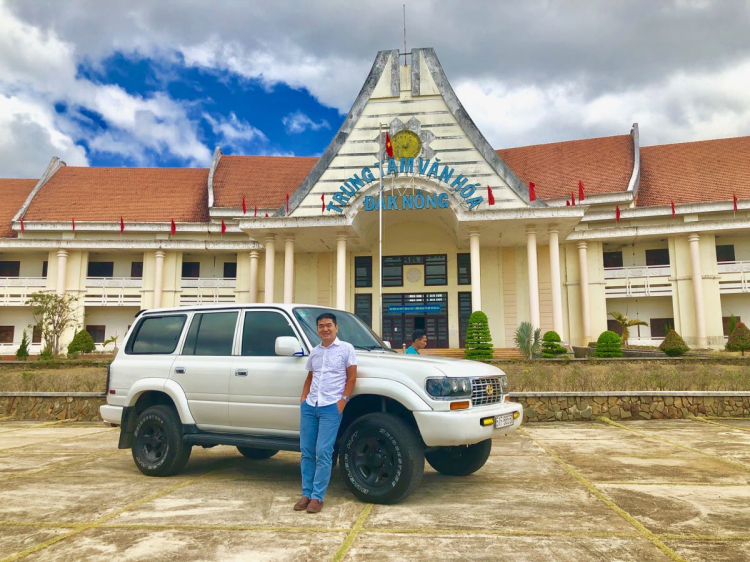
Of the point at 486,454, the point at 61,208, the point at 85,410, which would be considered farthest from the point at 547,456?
the point at 61,208

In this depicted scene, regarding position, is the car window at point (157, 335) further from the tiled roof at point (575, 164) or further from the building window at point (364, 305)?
the tiled roof at point (575, 164)

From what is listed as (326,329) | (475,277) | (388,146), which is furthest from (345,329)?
(388,146)

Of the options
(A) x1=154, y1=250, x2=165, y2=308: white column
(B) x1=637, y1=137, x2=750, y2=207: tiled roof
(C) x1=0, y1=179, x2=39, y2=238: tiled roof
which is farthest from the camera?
(C) x1=0, y1=179, x2=39, y2=238: tiled roof

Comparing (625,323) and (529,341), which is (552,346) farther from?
(625,323)

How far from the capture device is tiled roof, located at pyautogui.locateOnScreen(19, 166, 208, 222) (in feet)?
108

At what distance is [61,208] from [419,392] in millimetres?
34682

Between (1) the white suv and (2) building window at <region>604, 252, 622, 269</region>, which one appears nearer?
(1) the white suv

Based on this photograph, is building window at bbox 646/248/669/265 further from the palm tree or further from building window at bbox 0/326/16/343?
building window at bbox 0/326/16/343

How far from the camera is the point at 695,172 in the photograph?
A: 30766mm

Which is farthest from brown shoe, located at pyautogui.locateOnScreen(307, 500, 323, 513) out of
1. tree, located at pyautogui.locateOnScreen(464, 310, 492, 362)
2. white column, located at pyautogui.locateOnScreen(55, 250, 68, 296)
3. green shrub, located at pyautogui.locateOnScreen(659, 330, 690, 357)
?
white column, located at pyautogui.locateOnScreen(55, 250, 68, 296)

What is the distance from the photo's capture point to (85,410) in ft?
38.7

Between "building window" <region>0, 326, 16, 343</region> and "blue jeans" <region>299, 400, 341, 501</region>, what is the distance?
35.2m

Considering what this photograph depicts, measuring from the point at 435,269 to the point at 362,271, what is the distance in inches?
159

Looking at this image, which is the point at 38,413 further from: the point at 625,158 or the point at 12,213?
the point at 625,158
